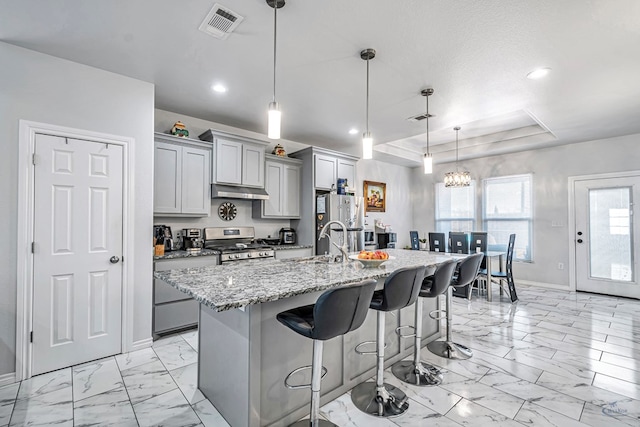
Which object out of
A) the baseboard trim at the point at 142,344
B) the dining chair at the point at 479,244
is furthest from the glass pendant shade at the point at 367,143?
the dining chair at the point at 479,244

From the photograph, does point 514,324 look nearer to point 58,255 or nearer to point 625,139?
point 625,139

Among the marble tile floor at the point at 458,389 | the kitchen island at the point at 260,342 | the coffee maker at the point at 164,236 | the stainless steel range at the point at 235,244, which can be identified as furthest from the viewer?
the stainless steel range at the point at 235,244

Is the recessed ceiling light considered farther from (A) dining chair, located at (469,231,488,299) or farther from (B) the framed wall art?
(B) the framed wall art

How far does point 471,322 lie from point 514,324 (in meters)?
0.50

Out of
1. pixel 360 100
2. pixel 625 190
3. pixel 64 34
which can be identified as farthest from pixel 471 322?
pixel 64 34

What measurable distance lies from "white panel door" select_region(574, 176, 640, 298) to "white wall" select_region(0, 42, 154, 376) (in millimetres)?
6780

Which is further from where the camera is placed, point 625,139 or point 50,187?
point 625,139

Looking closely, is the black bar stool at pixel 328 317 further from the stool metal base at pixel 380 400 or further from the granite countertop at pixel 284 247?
the granite countertop at pixel 284 247

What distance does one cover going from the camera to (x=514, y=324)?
3762 mm

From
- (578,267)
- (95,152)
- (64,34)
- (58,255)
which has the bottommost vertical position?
(578,267)

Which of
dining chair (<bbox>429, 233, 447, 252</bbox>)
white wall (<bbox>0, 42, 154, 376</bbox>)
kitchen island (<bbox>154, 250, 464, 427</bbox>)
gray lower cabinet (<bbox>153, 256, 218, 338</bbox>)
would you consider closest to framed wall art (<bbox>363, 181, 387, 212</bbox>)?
dining chair (<bbox>429, 233, 447, 252</bbox>)

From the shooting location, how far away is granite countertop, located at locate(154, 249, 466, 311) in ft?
4.85

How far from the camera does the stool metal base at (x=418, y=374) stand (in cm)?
241

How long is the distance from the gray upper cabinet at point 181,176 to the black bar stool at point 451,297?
305cm
